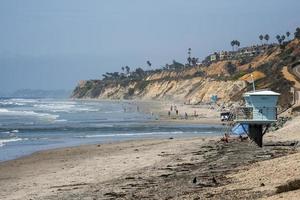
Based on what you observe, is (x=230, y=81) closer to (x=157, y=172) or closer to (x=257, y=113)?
(x=257, y=113)

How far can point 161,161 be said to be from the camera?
2450 cm

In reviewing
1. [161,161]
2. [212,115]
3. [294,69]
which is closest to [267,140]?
[161,161]

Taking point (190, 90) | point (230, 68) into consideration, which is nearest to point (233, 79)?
point (230, 68)

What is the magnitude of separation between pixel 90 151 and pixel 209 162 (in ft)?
39.7

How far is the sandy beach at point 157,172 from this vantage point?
13.7m

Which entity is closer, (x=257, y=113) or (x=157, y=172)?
(x=157, y=172)

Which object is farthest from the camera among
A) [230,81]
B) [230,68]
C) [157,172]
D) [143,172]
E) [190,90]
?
[190,90]

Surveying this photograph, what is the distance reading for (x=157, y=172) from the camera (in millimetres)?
Result: 20469

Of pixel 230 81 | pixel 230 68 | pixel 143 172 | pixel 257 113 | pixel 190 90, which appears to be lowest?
pixel 143 172

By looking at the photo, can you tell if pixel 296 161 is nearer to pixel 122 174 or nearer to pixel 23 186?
pixel 122 174

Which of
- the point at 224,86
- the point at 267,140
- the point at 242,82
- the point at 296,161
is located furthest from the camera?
the point at 224,86

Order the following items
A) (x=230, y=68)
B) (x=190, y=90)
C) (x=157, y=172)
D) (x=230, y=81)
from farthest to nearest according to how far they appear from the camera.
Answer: (x=190, y=90) < (x=230, y=68) < (x=230, y=81) < (x=157, y=172)

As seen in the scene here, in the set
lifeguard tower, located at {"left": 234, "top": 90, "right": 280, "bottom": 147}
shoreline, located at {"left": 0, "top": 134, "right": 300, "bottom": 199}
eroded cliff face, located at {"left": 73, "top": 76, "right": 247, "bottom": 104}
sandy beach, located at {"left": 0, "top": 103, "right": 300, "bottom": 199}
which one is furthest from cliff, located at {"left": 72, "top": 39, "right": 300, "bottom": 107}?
shoreline, located at {"left": 0, "top": 134, "right": 300, "bottom": 199}

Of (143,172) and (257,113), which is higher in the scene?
(257,113)
